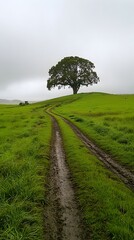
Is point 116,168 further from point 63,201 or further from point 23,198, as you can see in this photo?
point 23,198

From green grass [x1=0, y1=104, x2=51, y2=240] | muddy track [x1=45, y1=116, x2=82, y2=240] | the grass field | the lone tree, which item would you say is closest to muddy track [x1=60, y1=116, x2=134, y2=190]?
the grass field

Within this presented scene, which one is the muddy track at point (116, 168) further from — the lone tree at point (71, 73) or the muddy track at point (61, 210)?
the lone tree at point (71, 73)

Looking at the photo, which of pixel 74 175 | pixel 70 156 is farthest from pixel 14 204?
pixel 70 156

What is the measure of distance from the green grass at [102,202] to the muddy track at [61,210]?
30 cm

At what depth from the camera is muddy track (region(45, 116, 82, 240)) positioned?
760 cm

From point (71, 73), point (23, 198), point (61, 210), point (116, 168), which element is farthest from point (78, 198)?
point (71, 73)

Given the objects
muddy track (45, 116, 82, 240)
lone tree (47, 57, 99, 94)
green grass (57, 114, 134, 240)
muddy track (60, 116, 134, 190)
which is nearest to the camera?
green grass (57, 114, 134, 240)

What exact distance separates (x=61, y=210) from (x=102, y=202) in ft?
5.03

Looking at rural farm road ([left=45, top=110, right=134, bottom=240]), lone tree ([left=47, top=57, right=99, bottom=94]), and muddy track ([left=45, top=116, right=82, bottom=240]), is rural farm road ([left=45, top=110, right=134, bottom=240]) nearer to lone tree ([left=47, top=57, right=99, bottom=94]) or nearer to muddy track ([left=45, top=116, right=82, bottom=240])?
muddy track ([left=45, top=116, right=82, bottom=240])

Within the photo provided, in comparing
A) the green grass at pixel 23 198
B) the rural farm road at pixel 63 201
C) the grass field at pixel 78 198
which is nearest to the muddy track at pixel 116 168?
the rural farm road at pixel 63 201

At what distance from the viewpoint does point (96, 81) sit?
108562mm

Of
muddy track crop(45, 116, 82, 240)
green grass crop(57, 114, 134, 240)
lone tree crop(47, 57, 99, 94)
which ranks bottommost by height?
muddy track crop(45, 116, 82, 240)

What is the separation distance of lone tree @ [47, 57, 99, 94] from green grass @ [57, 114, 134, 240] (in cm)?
9305

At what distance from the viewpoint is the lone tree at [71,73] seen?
105m
